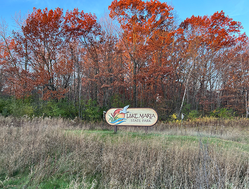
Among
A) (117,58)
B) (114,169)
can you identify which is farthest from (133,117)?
(117,58)

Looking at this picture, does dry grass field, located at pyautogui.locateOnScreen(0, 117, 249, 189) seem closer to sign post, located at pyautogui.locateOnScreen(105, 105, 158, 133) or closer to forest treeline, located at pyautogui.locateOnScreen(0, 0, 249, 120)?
sign post, located at pyautogui.locateOnScreen(105, 105, 158, 133)

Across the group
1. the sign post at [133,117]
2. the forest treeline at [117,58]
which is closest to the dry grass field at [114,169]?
the sign post at [133,117]

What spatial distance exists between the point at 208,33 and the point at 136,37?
8.99 meters

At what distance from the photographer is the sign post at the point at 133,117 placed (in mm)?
7008

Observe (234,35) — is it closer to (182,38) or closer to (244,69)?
(244,69)

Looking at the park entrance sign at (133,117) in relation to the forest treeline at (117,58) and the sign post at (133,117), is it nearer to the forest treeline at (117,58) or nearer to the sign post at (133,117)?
the sign post at (133,117)

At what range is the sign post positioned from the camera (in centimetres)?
701

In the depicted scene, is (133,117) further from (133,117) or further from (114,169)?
(114,169)

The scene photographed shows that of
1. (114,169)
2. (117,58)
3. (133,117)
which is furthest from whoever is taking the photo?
(117,58)

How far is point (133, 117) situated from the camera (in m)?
7.13

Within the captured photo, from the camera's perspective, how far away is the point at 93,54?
48.8ft

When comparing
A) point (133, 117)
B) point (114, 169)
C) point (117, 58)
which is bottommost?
point (114, 169)

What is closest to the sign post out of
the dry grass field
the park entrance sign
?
the park entrance sign

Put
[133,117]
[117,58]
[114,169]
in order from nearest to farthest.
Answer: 1. [114,169]
2. [133,117]
3. [117,58]
